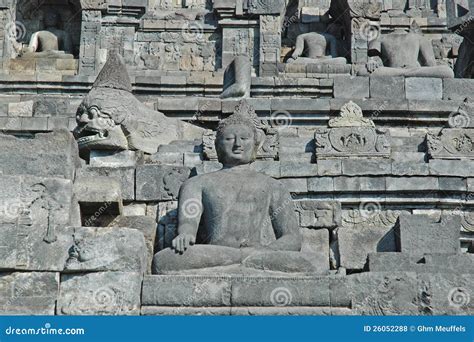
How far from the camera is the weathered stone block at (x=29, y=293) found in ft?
36.3

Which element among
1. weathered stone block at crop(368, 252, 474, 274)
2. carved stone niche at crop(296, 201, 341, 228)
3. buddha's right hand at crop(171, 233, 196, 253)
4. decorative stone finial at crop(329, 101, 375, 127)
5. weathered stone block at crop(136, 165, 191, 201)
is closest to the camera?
weathered stone block at crop(368, 252, 474, 274)

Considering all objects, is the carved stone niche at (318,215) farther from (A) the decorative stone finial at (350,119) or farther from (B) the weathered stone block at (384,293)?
(B) the weathered stone block at (384,293)

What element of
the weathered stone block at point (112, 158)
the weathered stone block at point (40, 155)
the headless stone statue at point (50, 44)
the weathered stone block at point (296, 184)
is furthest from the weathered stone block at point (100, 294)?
the headless stone statue at point (50, 44)

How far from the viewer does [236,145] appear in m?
13.2

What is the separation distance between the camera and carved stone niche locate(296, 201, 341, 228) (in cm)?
1398

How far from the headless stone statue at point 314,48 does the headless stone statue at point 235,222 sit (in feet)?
38.6

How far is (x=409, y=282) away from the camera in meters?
11.1

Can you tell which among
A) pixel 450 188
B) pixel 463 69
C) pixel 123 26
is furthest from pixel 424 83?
pixel 123 26

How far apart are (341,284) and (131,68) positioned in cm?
1453

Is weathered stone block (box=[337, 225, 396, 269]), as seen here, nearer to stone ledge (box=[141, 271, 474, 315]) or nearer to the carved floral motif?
stone ledge (box=[141, 271, 474, 315])

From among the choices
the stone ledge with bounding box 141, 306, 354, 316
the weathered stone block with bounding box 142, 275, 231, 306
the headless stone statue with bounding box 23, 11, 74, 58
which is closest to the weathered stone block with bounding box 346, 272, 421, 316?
the stone ledge with bounding box 141, 306, 354, 316

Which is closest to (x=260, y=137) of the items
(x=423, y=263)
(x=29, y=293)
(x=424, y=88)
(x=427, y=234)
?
(x=427, y=234)

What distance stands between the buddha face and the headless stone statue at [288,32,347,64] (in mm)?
11583

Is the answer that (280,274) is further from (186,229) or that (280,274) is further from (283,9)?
(283,9)
